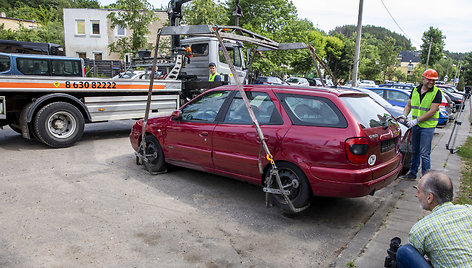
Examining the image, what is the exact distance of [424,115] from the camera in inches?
217

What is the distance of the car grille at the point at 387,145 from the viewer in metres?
4.03

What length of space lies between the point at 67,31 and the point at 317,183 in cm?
3803

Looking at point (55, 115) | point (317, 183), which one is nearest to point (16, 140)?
point (55, 115)

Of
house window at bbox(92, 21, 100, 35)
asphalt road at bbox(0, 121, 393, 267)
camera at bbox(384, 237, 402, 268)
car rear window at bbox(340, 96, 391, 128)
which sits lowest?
asphalt road at bbox(0, 121, 393, 267)

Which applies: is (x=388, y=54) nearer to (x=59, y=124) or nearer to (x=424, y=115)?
(x=424, y=115)

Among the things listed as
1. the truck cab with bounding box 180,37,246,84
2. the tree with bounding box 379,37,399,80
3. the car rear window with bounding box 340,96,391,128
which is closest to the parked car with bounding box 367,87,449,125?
the truck cab with bounding box 180,37,246,84

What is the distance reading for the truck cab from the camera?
1056cm

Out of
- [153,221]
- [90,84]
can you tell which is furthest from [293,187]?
[90,84]

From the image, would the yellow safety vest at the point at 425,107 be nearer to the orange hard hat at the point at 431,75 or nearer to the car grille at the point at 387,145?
the orange hard hat at the point at 431,75

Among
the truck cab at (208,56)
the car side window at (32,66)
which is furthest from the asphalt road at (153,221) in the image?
the truck cab at (208,56)

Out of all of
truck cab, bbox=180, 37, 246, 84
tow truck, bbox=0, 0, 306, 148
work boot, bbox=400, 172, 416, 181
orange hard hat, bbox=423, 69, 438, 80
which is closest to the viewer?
orange hard hat, bbox=423, 69, 438, 80

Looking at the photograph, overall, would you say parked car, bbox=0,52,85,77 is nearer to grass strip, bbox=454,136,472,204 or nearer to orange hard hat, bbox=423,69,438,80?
orange hard hat, bbox=423,69,438,80

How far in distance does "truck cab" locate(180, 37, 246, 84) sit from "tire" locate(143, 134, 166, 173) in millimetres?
4991

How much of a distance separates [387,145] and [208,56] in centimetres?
751
